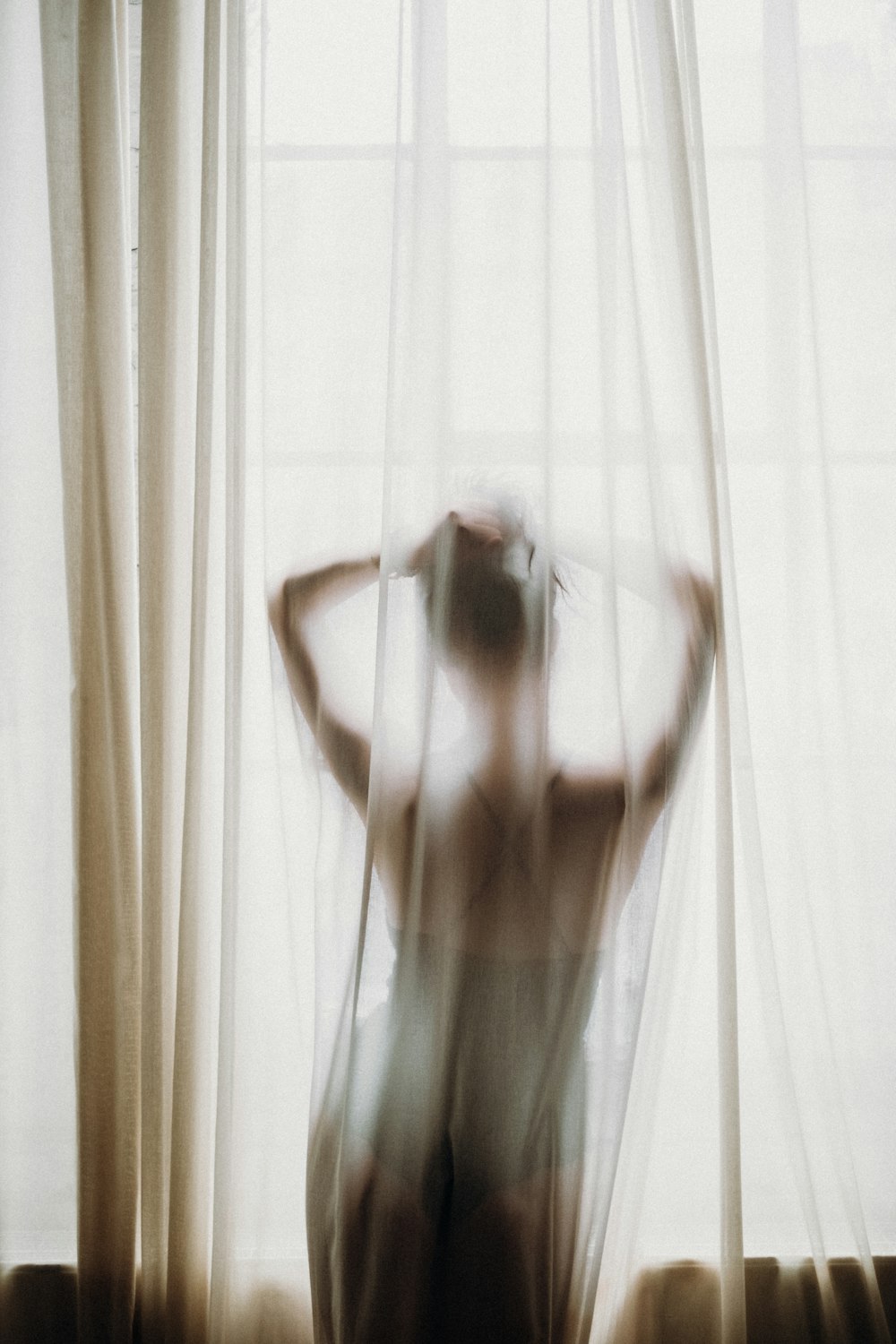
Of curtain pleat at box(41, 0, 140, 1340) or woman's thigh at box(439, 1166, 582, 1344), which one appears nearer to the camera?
woman's thigh at box(439, 1166, 582, 1344)

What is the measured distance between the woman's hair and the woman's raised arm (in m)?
0.17

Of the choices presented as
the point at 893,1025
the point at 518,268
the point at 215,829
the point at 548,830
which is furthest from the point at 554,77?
the point at 893,1025

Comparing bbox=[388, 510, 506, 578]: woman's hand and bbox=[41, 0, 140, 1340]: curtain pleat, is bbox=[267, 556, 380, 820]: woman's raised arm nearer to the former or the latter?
bbox=[388, 510, 506, 578]: woman's hand

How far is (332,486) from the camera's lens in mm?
1134

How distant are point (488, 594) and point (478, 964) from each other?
0.49 meters

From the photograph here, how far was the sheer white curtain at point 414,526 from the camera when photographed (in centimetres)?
110

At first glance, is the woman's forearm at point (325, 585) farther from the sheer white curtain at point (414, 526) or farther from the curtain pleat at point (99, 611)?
the curtain pleat at point (99, 611)

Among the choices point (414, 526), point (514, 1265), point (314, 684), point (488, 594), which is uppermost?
point (414, 526)

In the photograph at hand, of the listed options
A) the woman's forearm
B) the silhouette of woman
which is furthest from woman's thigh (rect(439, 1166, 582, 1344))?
the woman's forearm

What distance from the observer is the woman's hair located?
3.55 ft

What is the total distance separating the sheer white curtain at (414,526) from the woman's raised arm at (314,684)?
0.04 meters

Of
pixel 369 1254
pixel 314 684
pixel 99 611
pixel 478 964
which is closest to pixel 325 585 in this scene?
pixel 314 684

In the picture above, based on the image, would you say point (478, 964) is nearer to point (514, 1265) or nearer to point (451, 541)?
point (514, 1265)

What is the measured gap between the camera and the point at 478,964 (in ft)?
3.53
